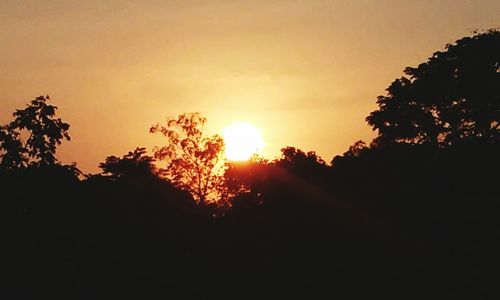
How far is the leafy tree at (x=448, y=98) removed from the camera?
45.2m

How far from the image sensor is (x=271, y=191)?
118 feet

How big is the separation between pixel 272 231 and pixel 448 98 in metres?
22.0

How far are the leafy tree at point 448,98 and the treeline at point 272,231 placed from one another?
27.7 ft

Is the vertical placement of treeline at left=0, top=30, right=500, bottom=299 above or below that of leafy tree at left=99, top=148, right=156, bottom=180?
below

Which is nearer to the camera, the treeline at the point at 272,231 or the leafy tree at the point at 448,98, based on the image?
the treeline at the point at 272,231

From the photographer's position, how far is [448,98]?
47.0 meters

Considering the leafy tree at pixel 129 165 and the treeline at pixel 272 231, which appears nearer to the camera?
the treeline at pixel 272 231

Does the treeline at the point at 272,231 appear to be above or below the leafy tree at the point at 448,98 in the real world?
→ below

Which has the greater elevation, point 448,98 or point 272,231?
point 448,98

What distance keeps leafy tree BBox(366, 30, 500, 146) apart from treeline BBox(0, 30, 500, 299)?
8.45 metres

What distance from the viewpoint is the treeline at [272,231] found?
96.1 feet

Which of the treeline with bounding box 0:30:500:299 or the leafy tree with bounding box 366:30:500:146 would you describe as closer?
the treeline with bounding box 0:30:500:299

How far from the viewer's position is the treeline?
1153 inches

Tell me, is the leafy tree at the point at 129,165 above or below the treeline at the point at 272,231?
above
